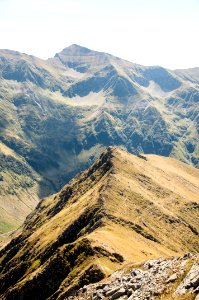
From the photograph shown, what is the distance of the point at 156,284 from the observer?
229 feet

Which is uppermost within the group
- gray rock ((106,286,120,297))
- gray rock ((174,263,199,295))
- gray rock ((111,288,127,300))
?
gray rock ((174,263,199,295))

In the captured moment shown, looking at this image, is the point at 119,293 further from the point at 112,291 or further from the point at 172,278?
the point at 172,278

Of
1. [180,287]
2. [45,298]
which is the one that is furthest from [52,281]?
[180,287]

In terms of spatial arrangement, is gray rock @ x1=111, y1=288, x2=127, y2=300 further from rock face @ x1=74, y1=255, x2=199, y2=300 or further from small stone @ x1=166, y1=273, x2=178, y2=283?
small stone @ x1=166, y1=273, x2=178, y2=283

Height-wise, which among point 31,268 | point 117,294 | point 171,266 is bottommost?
point 31,268

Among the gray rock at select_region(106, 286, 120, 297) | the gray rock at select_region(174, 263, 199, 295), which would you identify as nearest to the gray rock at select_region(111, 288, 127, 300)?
the gray rock at select_region(106, 286, 120, 297)

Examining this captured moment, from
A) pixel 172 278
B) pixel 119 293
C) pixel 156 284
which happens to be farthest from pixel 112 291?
pixel 172 278

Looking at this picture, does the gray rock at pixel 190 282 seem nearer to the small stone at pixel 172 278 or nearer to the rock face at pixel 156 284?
the rock face at pixel 156 284

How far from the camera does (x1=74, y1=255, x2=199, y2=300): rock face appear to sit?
206 ft

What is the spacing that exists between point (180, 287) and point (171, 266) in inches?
523

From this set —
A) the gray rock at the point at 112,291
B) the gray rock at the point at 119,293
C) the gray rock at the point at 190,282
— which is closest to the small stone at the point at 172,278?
the gray rock at the point at 190,282

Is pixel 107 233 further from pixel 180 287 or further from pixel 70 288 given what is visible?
pixel 180 287

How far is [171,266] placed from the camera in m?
76.2

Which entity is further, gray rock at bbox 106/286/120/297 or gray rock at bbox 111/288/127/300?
gray rock at bbox 106/286/120/297
